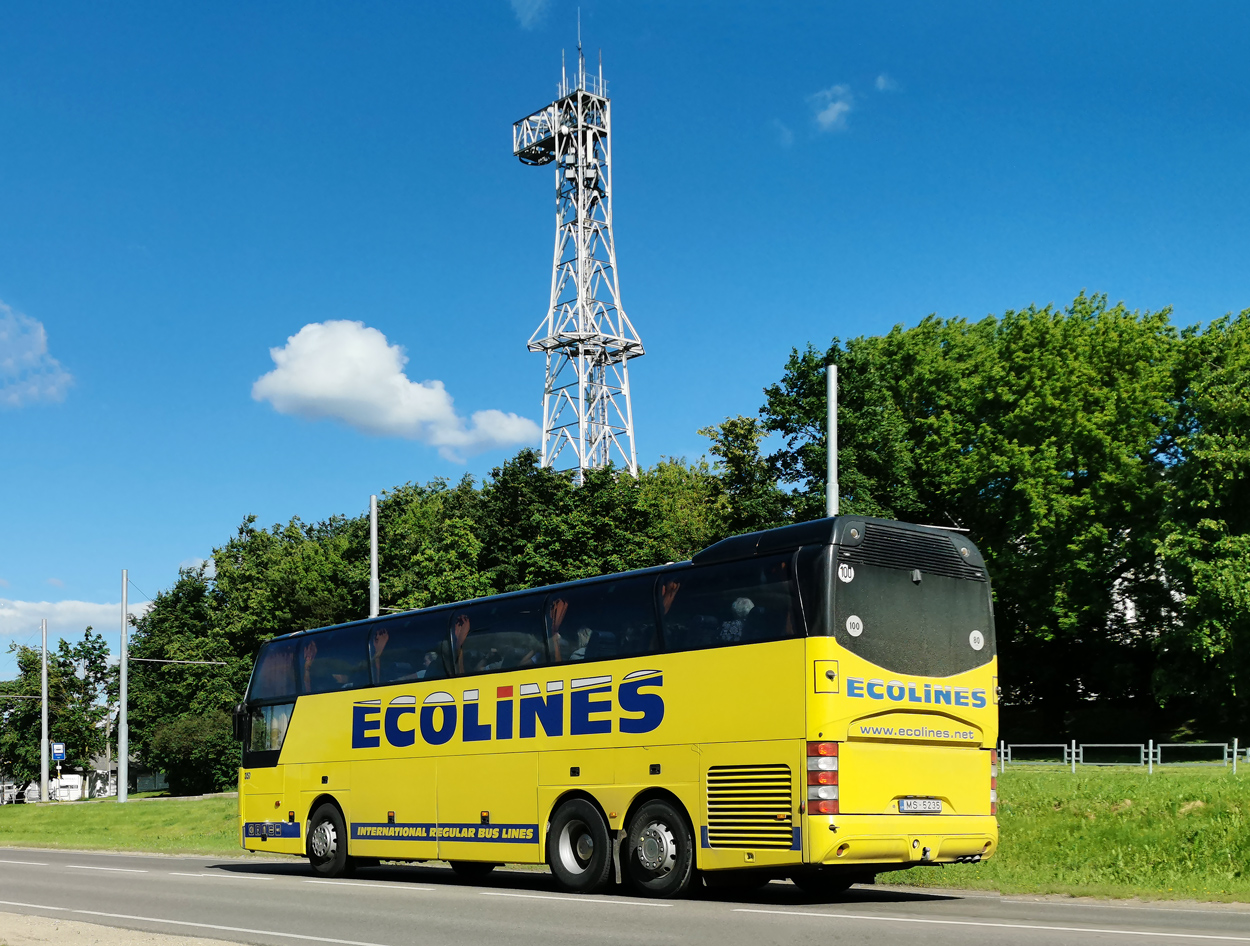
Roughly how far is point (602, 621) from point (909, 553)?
3.91 meters

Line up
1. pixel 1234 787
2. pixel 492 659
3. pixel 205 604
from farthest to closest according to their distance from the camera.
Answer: pixel 205 604
pixel 1234 787
pixel 492 659

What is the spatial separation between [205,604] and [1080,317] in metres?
58.5

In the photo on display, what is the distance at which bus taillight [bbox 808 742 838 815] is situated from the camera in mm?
13844

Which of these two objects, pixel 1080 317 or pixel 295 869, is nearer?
pixel 295 869

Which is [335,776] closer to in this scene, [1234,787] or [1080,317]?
[1234,787]

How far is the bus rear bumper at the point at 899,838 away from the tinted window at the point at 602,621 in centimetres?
314

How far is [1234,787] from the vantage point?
21156 millimetres

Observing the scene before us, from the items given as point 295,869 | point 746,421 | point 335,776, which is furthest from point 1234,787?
point 746,421

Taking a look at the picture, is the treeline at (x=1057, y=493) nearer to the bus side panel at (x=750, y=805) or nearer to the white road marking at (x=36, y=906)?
the bus side panel at (x=750, y=805)

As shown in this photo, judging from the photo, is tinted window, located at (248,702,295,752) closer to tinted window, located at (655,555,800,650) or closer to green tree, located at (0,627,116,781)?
tinted window, located at (655,555,800,650)

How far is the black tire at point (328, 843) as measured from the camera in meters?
21.4

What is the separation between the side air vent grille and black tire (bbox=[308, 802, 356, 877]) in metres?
10.6

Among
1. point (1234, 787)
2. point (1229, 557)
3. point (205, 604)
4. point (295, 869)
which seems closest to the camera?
point (1234, 787)

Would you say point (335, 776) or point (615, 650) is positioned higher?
point (615, 650)
